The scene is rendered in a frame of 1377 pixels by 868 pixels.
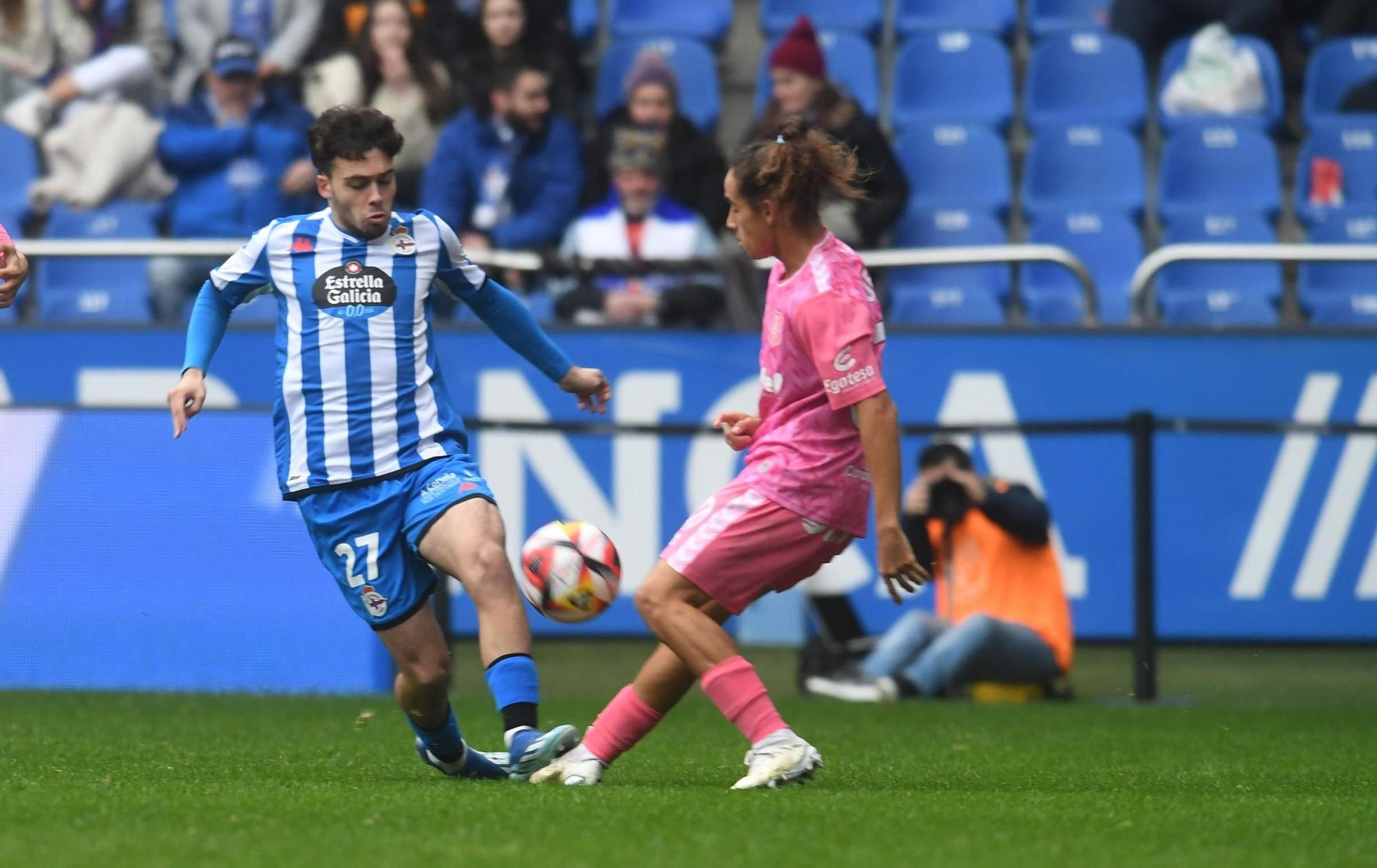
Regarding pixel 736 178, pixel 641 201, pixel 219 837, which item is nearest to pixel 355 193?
pixel 736 178

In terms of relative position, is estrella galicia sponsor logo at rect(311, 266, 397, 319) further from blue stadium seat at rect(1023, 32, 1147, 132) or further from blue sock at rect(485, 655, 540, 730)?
blue stadium seat at rect(1023, 32, 1147, 132)

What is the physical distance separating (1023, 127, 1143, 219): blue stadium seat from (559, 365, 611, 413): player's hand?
6664mm

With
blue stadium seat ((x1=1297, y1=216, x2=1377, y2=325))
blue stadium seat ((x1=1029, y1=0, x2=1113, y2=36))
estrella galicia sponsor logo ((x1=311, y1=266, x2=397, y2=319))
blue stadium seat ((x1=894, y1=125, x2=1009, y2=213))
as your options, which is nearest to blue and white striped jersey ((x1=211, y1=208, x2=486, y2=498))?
estrella galicia sponsor logo ((x1=311, y1=266, x2=397, y2=319))

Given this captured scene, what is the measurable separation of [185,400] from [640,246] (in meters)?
5.89

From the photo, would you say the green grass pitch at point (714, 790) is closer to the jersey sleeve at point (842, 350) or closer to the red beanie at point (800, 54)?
the jersey sleeve at point (842, 350)

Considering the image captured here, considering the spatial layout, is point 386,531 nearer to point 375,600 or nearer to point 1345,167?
point 375,600

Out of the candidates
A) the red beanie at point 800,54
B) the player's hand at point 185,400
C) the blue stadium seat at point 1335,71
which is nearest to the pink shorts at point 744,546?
the player's hand at point 185,400

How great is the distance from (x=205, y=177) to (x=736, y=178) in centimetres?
743

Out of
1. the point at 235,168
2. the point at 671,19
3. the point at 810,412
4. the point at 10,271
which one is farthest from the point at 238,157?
the point at 810,412

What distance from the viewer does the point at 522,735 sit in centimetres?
600

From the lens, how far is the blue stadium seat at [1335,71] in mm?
13305

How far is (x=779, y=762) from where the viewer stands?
588 cm

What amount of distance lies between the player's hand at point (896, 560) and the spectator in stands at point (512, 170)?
676 cm

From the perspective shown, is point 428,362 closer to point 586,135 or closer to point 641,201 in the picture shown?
point 641,201
